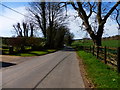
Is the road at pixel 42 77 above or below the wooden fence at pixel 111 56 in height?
below

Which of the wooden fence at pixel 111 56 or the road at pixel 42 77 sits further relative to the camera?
the wooden fence at pixel 111 56

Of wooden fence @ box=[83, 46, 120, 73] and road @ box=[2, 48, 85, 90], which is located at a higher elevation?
wooden fence @ box=[83, 46, 120, 73]

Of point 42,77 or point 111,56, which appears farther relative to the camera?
point 111,56

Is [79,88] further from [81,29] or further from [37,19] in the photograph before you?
[37,19]

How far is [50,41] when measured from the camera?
145 feet

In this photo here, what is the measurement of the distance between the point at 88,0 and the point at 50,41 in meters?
25.8

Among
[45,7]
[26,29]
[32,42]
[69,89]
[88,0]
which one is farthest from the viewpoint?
[26,29]

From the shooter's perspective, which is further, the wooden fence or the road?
the wooden fence

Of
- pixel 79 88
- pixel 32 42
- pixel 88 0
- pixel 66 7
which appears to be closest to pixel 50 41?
pixel 32 42

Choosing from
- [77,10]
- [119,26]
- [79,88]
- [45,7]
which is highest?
[45,7]

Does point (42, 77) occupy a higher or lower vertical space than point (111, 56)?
A: lower

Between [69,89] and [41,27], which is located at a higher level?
[41,27]

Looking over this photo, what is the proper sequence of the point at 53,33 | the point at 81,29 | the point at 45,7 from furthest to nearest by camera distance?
the point at 53,33 < the point at 45,7 < the point at 81,29

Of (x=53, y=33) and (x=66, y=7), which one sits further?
(x=53, y=33)
